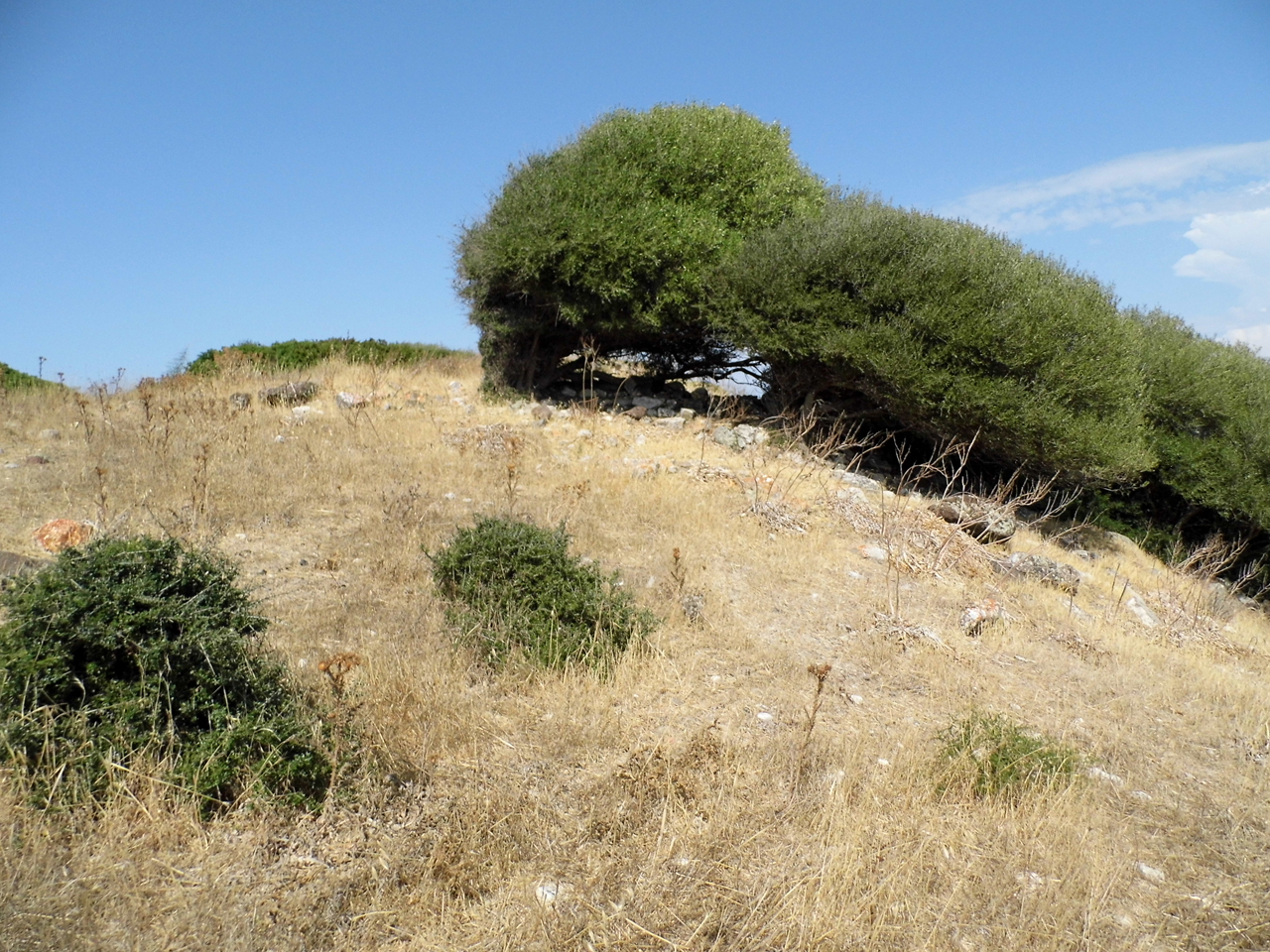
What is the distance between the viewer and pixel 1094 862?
11.1ft

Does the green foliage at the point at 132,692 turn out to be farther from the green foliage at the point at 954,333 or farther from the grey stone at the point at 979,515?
the green foliage at the point at 954,333

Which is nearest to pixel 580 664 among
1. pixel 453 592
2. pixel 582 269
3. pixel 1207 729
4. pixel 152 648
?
pixel 453 592

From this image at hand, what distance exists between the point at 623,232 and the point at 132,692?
973 centimetres

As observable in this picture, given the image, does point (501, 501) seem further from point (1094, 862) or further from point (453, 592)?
point (1094, 862)

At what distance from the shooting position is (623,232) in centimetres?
1184

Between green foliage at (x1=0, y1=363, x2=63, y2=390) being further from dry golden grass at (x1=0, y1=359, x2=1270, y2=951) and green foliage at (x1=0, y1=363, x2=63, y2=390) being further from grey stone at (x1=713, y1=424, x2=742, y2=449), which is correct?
grey stone at (x1=713, y1=424, x2=742, y2=449)

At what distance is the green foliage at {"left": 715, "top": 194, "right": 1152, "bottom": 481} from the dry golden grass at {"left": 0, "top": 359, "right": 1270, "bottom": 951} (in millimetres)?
2840

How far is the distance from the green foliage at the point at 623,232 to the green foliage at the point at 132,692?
355 inches

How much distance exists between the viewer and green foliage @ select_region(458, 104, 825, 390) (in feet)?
38.9

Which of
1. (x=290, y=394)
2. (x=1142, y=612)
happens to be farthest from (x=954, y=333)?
(x=290, y=394)

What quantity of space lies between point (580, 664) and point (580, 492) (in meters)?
3.51

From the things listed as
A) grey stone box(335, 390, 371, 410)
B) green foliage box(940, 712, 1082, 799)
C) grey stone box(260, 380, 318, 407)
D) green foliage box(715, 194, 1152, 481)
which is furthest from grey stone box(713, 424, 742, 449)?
green foliage box(940, 712, 1082, 799)

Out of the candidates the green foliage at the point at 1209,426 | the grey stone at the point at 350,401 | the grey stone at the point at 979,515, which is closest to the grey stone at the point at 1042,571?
the grey stone at the point at 979,515

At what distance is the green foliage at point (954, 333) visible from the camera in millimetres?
10461
